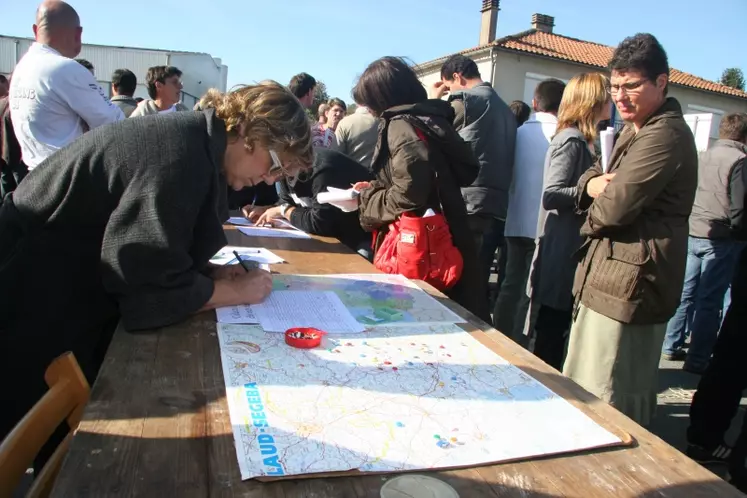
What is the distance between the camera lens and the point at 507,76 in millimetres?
19422

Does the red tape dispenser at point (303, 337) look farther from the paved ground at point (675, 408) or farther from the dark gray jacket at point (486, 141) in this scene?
the dark gray jacket at point (486, 141)

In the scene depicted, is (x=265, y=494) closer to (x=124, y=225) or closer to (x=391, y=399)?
(x=391, y=399)

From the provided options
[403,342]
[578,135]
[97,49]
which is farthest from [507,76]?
[403,342]

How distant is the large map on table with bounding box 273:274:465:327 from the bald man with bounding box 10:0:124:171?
1.59 meters

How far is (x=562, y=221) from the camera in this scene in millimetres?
2979

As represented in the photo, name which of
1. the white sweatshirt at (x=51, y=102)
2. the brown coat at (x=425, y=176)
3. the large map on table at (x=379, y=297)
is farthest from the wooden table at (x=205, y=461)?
the white sweatshirt at (x=51, y=102)

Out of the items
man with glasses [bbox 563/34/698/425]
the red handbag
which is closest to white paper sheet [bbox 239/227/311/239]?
the red handbag

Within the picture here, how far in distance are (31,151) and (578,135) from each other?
2.84 metres

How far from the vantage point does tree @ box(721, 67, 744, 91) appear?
50.8 metres

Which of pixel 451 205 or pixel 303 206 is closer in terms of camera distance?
pixel 451 205

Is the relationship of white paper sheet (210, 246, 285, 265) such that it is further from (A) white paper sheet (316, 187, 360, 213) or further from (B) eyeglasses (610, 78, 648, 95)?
(B) eyeglasses (610, 78, 648, 95)

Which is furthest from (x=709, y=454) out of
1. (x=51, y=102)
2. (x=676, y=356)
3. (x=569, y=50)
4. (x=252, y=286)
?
(x=569, y=50)

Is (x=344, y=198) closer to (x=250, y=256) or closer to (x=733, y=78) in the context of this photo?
(x=250, y=256)

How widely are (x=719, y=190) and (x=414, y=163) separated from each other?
9.65 ft
